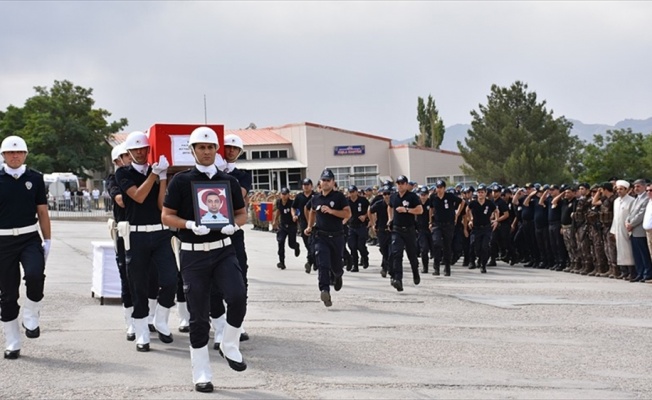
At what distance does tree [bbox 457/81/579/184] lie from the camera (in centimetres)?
6375

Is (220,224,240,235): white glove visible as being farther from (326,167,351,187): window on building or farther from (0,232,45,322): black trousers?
(326,167,351,187): window on building

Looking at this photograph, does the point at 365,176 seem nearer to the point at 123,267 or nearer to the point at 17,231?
the point at 123,267

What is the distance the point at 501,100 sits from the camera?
70.0 meters

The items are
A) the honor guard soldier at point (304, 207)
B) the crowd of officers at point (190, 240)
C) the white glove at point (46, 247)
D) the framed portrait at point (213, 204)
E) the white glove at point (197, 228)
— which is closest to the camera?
the white glove at point (197, 228)

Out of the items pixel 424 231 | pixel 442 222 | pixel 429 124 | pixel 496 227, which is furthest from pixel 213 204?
pixel 429 124

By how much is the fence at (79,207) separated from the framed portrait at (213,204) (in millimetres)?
46650

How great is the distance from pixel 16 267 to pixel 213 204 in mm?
2756

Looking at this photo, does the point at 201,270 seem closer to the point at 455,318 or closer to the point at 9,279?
the point at 9,279

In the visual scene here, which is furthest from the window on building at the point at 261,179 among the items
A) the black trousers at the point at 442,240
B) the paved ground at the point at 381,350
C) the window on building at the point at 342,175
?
the paved ground at the point at 381,350

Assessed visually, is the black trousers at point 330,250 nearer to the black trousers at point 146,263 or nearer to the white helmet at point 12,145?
the black trousers at point 146,263

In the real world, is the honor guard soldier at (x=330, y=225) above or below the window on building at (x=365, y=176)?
below

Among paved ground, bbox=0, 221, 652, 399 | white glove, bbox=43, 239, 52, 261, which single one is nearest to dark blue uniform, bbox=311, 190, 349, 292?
paved ground, bbox=0, 221, 652, 399

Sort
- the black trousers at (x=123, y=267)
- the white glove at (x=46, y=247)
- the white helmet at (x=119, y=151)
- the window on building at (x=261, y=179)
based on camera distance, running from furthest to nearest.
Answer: the window on building at (x=261, y=179)
the white helmet at (x=119, y=151)
the black trousers at (x=123, y=267)
the white glove at (x=46, y=247)

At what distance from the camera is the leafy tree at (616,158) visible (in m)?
67.6
